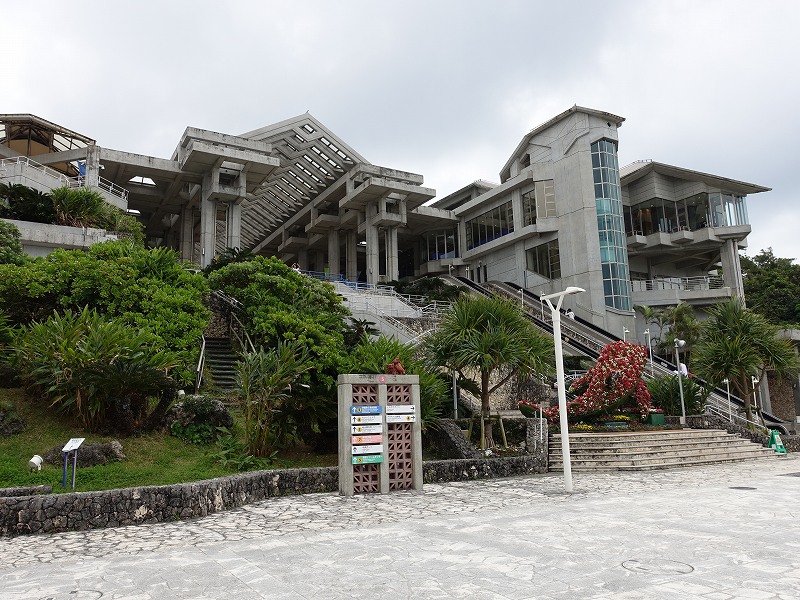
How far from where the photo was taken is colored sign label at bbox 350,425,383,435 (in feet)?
36.9

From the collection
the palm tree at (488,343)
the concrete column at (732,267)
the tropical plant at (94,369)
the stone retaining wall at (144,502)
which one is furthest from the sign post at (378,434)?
the concrete column at (732,267)

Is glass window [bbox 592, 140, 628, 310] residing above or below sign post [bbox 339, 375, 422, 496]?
above

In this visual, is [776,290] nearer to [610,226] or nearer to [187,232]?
[610,226]

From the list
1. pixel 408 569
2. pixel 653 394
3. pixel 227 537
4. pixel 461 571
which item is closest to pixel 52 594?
pixel 227 537

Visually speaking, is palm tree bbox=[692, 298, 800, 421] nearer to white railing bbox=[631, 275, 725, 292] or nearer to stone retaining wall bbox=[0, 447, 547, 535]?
stone retaining wall bbox=[0, 447, 547, 535]

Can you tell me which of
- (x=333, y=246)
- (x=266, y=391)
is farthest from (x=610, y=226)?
(x=266, y=391)

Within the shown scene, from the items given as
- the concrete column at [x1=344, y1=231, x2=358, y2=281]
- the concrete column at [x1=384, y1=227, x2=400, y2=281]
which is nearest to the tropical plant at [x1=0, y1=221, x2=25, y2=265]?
the concrete column at [x1=384, y1=227, x2=400, y2=281]

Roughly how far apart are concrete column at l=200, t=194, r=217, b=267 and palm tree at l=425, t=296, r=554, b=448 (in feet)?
68.7

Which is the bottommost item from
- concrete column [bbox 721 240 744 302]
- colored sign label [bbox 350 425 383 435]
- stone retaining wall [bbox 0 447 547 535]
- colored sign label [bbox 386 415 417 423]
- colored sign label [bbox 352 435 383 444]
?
stone retaining wall [bbox 0 447 547 535]

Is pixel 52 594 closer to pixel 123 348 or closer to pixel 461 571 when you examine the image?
pixel 461 571

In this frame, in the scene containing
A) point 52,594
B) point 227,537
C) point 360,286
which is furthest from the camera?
point 360,286

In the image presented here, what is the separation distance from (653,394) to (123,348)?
61.5 ft

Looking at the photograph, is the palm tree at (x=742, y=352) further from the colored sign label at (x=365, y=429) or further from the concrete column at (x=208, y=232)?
the concrete column at (x=208, y=232)

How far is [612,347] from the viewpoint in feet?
62.8
